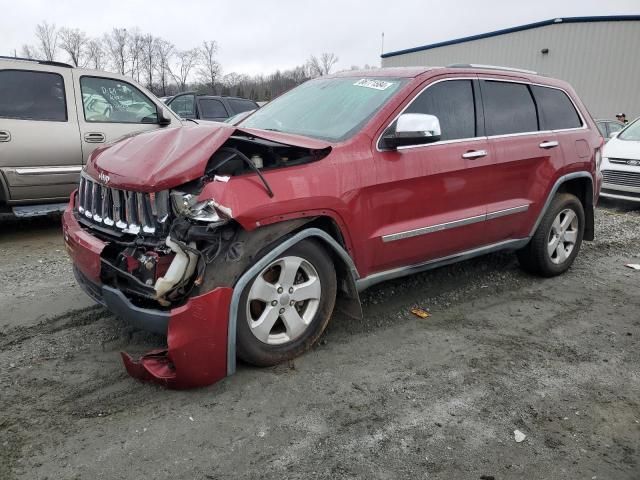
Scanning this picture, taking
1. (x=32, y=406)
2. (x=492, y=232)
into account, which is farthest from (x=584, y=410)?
(x=32, y=406)

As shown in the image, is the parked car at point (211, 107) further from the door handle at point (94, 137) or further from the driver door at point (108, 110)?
the door handle at point (94, 137)

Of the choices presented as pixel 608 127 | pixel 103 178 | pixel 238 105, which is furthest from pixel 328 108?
pixel 608 127

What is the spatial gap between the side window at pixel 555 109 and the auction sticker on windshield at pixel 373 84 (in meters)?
1.69

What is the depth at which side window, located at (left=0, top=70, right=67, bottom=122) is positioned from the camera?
5.84 metres

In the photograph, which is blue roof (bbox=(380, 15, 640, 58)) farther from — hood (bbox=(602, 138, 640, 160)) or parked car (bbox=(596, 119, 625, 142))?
hood (bbox=(602, 138, 640, 160))

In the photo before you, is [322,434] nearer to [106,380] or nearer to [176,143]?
[106,380]

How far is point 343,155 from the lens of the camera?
11.0 ft

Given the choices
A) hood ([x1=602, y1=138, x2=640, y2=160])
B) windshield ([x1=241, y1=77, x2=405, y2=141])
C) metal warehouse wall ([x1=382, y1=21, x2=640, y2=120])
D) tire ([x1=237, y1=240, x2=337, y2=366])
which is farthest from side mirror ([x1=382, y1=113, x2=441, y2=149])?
metal warehouse wall ([x1=382, y1=21, x2=640, y2=120])

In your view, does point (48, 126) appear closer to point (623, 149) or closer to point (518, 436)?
point (518, 436)

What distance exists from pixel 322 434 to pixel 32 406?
1.53 m

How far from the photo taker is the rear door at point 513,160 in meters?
4.27

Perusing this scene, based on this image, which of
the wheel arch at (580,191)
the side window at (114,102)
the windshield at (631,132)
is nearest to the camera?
the wheel arch at (580,191)

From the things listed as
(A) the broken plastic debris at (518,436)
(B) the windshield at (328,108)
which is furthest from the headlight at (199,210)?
(A) the broken plastic debris at (518,436)

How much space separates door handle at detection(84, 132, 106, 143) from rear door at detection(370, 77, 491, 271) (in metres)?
4.12
